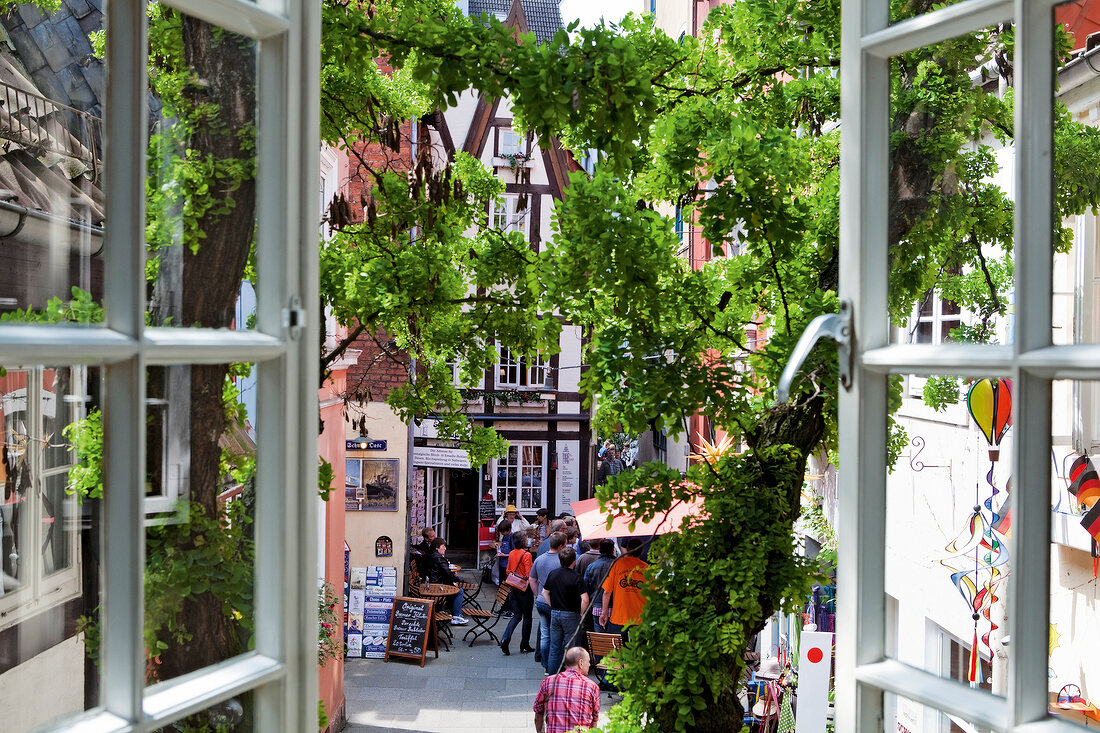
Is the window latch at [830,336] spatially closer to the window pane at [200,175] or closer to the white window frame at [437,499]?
the window pane at [200,175]

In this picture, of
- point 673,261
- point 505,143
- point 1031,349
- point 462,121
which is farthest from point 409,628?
point 462,121

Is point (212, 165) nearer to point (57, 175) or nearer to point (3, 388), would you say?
point (57, 175)

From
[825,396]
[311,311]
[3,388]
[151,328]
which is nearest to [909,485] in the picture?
[311,311]

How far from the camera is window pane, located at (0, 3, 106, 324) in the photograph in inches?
48.1

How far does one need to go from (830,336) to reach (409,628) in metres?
9.42

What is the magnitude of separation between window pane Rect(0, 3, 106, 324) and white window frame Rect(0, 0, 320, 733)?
30mm

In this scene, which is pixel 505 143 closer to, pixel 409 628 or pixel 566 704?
pixel 409 628

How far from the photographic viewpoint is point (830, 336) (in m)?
1.54

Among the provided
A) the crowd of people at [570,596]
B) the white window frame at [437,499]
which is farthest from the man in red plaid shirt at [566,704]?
the white window frame at [437,499]

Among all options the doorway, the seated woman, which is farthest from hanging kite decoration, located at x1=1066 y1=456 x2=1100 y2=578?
the doorway

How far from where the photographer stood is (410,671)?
33.1 ft

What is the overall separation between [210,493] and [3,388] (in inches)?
13.1

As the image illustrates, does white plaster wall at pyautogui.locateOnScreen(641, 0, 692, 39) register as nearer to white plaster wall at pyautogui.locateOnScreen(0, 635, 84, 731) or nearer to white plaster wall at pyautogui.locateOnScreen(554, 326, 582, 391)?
white plaster wall at pyautogui.locateOnScreen(554, 326, 582, 391)

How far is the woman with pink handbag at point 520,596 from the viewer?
10.7 m
